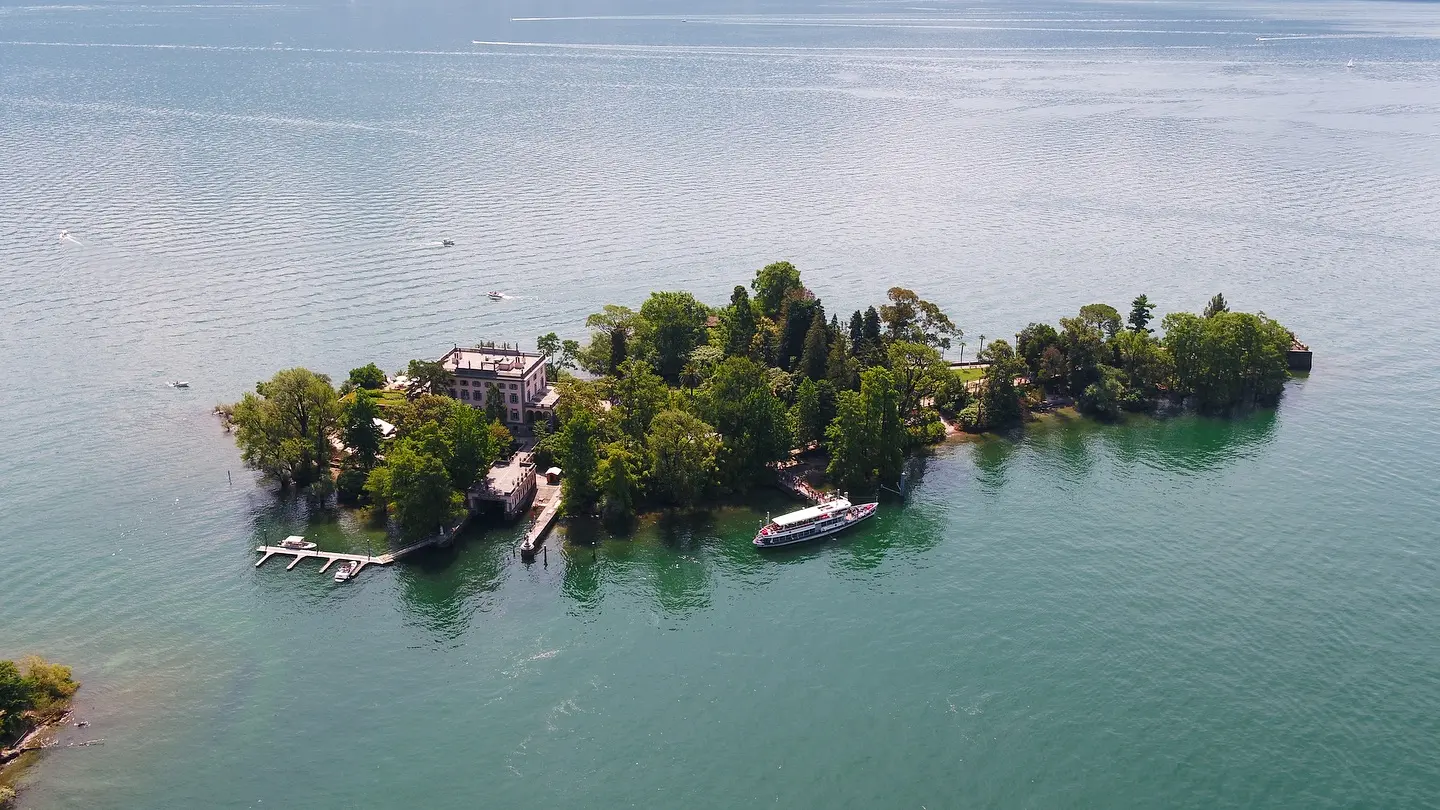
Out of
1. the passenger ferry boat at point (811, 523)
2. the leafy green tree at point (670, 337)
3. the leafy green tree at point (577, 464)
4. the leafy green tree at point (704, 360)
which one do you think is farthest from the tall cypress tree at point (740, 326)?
the passenger ferry boat at point (811, 523)

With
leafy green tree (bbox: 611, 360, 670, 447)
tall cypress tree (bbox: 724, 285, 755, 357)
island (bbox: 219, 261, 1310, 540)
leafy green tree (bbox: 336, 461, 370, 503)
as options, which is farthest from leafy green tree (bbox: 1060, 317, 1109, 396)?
leafy green tree (bbox: 336, 461, 370, 503)

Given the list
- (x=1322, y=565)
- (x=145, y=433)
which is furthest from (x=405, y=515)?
(x=1322, y=565)

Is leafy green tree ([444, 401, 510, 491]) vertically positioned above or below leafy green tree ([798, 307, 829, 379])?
below

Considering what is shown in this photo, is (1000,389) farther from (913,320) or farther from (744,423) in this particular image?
(744,423)

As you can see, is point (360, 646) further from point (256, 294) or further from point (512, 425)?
point (256, 294)

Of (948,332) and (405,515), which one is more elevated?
(948,332)

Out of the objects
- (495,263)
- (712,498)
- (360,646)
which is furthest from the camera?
(495,263)

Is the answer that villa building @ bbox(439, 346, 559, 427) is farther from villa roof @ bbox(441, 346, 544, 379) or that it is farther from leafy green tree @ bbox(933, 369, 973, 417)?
leafy green tree @ bbox(933, 369, 973, 417)
